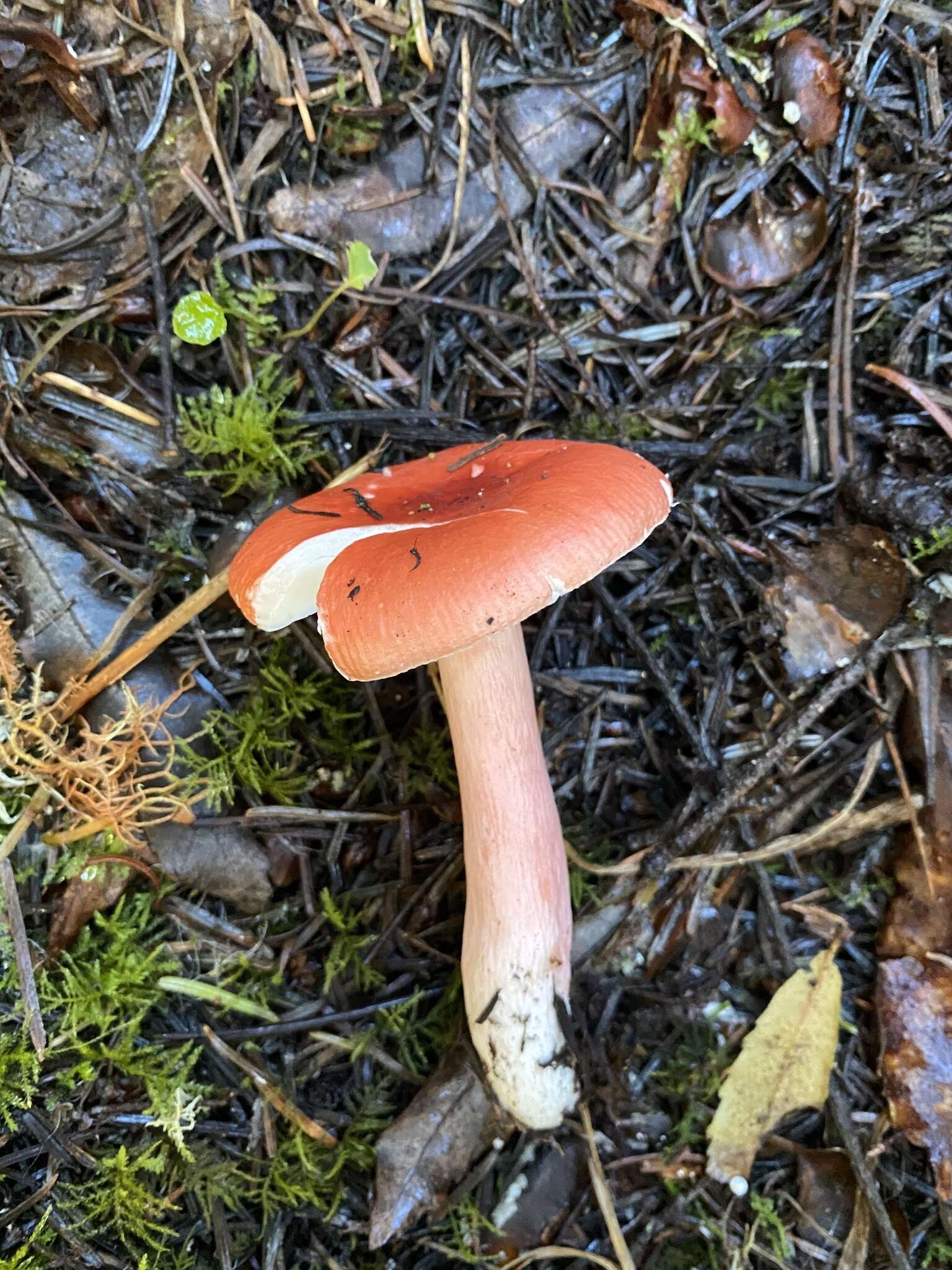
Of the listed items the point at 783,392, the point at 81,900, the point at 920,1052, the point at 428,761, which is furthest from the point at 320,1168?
the point at 783,392

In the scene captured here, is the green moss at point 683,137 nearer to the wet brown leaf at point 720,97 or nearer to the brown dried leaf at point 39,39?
the wet brown leaf at point 720,97

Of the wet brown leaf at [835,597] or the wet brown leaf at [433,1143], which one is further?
the wet brown leaf at [835,597]

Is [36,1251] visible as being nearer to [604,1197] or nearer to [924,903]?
[604,1197]

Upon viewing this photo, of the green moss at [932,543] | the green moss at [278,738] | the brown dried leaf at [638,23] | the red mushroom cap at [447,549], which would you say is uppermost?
the brown dried leaf at [638,23]

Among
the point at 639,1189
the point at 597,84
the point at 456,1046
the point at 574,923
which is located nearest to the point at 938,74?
the point at 597,84

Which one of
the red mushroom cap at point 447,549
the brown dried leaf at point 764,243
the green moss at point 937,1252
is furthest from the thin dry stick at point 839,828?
the brown dried leaf at point 764,243

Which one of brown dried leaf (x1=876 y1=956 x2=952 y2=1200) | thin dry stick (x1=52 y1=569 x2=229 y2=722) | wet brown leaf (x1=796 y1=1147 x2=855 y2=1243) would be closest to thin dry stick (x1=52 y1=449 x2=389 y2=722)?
thin dry stick (x1=52 y1=569 x2=229 y2=722)

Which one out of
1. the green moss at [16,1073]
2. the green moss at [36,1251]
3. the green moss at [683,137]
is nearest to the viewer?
the green moss at [36,1251]

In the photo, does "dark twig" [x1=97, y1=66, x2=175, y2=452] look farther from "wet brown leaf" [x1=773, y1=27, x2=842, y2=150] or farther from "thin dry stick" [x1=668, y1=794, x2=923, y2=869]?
"thin dry stick" [x1=668, y1=794, x2=923, y2=869]
